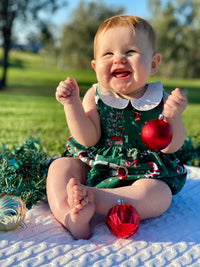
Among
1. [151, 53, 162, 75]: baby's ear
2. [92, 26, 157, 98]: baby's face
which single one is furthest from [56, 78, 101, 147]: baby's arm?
[151, 53, 162, 75]: baby's ear

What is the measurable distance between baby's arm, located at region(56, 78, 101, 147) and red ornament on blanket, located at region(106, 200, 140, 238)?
0.28m

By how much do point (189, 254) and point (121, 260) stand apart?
0.57 feet

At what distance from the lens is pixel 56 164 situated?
108cm

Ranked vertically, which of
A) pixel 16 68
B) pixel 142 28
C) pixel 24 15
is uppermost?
pixel 24 15

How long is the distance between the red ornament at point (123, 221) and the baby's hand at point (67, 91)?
36 centimetres

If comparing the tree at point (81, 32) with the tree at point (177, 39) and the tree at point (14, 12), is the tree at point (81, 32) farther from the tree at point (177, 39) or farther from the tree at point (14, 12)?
the tree at point (14, 12)

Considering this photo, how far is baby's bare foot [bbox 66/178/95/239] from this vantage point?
2.82 ft

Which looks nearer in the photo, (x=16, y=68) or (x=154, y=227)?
(x=154, y=227)

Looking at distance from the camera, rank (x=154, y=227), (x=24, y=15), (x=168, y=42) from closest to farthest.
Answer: (x=154, y=227) < (x=24, y=15) < (x=168, y=42)

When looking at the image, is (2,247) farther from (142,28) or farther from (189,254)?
(142,28)

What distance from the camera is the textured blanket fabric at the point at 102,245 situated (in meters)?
0.77

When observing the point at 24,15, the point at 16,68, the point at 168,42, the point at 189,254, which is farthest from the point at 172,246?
the point at 168,42

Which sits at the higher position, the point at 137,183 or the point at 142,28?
the point at 142,28

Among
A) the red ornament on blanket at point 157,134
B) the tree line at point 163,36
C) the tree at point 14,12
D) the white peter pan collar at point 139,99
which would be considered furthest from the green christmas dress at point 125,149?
the tree line at point 163,36
